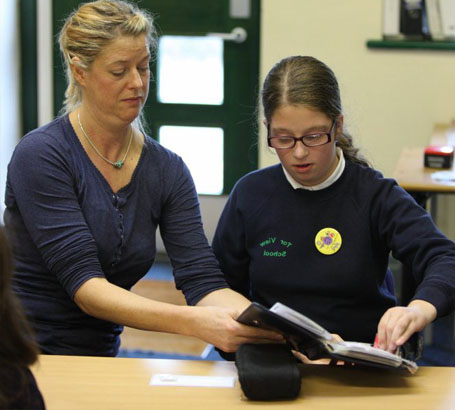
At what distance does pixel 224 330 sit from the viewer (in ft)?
5.76

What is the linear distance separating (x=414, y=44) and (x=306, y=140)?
2.70 metres

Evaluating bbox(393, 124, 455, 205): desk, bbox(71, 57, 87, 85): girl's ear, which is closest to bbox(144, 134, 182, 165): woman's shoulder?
bbox(71, 57, 87, 85): girl's ear

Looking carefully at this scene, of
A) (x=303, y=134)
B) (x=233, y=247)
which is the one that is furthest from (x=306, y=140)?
(x=233, y=247)

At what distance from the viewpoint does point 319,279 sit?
1.96 m

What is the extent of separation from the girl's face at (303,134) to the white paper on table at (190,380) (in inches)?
20.3

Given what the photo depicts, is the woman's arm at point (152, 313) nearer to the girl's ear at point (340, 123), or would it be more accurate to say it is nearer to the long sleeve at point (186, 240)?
the long sleeve at point (186, 240)

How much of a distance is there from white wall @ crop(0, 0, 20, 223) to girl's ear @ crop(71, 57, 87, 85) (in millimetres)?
2615

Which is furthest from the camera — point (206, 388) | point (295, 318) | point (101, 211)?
point (101, 211)

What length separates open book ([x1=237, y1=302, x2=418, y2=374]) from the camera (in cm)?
152

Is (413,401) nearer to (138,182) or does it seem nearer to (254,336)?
(254,336)

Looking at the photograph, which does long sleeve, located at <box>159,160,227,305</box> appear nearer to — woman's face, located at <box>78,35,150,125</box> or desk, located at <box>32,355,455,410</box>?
woman's face, located at <box>78,35,150,125</box>

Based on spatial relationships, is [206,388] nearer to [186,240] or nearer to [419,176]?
[186,240]

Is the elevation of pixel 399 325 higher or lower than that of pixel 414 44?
lower

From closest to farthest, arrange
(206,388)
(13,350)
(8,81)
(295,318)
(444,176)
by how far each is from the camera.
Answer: (13,350), (295,318), (206,388), (444,176), (8,81)
